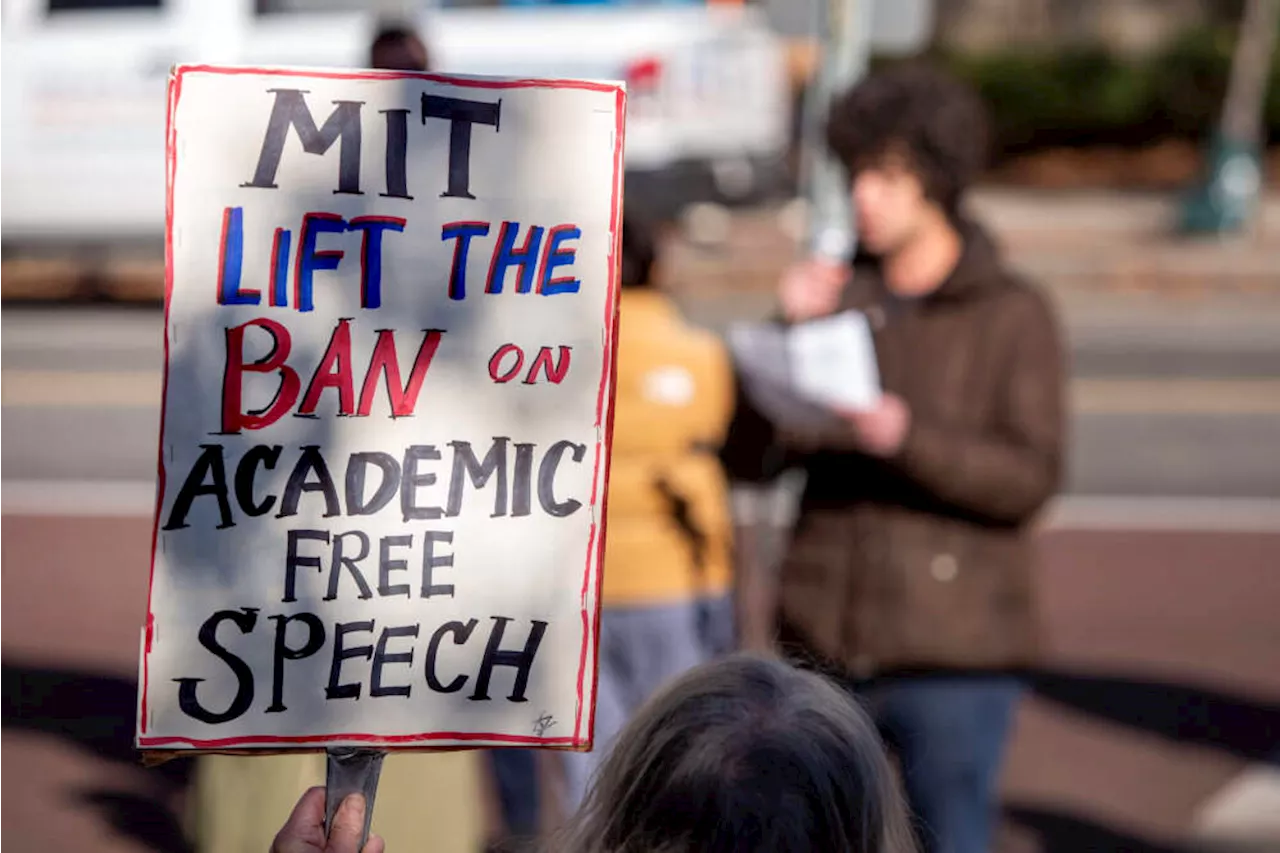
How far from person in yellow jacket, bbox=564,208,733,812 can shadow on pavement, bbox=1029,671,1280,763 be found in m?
1.91

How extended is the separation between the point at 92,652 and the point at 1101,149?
18643 millimetres

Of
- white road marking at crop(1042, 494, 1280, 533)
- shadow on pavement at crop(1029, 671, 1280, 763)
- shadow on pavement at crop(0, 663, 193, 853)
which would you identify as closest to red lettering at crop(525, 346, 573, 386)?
shadow on pavement at crop(0, 663, 193, 853)

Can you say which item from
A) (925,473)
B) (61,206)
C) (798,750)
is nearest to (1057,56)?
(61,206)

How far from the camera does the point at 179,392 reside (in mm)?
1996

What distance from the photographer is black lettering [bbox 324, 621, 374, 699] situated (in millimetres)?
2045

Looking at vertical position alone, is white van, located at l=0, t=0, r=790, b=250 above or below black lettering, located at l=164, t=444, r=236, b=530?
above

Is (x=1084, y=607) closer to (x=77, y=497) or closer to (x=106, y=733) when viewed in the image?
(x=106, y=733)

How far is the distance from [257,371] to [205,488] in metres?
0.14

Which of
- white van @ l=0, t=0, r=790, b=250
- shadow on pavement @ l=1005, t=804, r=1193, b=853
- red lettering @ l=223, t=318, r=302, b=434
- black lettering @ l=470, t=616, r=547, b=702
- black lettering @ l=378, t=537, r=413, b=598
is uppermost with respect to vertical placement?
white van @ l=0, t=0, r=790, b=250

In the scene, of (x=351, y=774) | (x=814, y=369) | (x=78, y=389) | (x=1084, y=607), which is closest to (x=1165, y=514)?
(x=1084, y=607)

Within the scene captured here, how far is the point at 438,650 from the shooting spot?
82.1 inches

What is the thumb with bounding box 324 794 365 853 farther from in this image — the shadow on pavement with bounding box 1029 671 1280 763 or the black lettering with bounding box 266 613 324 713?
the shadow on pavement with bounding box 1029 671 1280 763

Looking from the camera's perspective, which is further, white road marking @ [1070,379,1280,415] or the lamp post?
white road marking @ [1070,379,1280,415]

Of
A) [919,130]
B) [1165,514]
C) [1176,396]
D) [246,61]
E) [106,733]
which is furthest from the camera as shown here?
[246,61]
